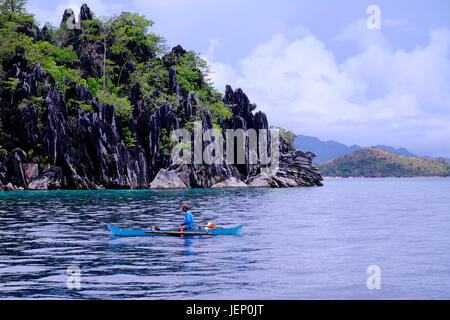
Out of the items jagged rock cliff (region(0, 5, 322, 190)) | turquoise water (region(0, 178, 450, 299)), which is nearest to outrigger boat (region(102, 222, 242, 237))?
turquoise water (region(0, 178, 450, 299))

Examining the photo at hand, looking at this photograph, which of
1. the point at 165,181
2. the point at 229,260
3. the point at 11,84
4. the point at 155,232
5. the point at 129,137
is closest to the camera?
the point at 229,260

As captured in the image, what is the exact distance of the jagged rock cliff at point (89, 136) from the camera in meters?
78.8

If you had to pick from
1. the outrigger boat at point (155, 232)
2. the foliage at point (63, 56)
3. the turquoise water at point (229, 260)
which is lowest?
the turquoise water at point (229, 260)

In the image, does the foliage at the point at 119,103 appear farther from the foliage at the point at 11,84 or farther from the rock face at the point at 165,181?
the foliage at the point at 11,84

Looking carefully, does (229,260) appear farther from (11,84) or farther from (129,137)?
(11,84)

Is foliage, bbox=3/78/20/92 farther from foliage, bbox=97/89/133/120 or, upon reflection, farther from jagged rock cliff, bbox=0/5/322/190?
foliage, bbox=97/89/133/120

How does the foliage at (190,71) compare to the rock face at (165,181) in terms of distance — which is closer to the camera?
the rock face at (165,181)

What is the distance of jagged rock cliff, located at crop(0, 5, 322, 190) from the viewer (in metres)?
78.8

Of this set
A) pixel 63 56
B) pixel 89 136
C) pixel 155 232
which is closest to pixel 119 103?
pixel 89 136

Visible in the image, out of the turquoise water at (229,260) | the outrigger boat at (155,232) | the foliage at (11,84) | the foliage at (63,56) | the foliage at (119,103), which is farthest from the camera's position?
the foliage at (63,56)

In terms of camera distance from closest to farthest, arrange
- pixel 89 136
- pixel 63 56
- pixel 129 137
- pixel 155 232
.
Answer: pixel 155 232 → pixel 89 136 → pixel 129 137 → pixel 63 56

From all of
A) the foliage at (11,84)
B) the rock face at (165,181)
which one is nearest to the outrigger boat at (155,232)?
the rock face at (165,181)

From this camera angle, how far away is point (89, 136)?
82.5 m
